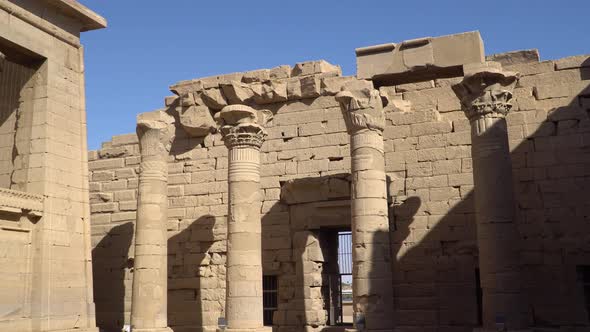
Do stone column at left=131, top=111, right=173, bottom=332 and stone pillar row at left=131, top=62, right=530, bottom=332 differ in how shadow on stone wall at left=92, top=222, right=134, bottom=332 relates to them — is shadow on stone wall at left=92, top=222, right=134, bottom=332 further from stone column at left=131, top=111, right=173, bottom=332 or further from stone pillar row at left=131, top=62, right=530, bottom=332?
stone pillar row at left=131, top=62, right=530, bottom=332

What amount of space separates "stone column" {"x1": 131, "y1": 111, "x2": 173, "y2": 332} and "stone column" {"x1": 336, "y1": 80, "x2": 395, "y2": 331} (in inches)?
193

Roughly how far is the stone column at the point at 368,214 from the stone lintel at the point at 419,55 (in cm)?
91

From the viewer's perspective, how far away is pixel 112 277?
62.0 feet

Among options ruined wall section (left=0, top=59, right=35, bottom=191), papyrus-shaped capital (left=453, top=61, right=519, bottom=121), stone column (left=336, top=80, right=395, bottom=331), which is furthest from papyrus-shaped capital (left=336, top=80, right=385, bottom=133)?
ruined wall section (left=0, top=59, right=35, bottom=191)

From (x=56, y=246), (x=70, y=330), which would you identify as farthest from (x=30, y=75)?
(x=70, y=330)

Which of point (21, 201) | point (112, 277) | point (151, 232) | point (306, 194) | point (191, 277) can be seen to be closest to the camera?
point (21, 201)

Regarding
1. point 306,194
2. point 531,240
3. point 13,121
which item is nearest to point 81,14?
point 13,121

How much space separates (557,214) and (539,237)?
2.07 feet

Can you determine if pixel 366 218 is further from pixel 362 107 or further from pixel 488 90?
pixel 488 90

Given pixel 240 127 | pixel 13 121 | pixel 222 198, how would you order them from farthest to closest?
pixel 222 198
pixel 240 127
pixel 13 121

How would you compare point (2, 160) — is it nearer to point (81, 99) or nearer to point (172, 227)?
point (81, 99)

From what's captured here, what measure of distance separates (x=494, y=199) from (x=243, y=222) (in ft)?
17.0

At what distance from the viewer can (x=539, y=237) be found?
14.4 m

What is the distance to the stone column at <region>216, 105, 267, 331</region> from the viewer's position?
535 inches
